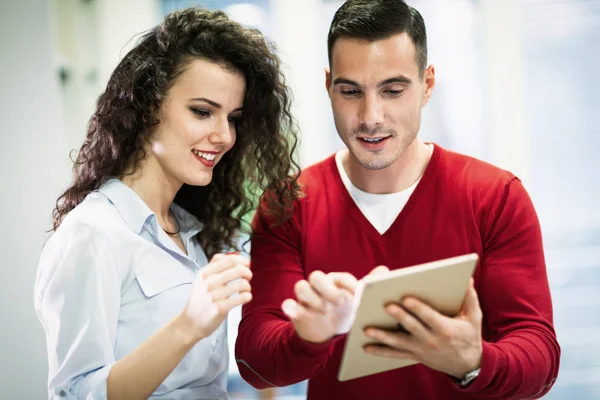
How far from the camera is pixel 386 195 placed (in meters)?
1.65

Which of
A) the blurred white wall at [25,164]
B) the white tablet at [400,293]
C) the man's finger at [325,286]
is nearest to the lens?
the white tablet at [400,293]

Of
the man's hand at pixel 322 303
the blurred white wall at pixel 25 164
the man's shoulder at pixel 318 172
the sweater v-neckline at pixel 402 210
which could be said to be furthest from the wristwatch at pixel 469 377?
the blurred white wall at pixel 25 164

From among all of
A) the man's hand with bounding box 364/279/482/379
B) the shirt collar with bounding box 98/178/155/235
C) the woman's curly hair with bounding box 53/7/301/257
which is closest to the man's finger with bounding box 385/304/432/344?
the man's hand with bounding box 364/279/482/379

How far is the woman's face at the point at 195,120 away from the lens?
61.0 inches

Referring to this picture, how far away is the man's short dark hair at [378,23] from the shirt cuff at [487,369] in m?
0.68

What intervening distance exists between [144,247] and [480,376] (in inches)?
29.9

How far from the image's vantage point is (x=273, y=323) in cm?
151

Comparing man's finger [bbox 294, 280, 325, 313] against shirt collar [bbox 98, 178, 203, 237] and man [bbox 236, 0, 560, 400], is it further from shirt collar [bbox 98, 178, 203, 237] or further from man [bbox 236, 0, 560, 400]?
shirt collar [bbox 98, 178, 203, 237]

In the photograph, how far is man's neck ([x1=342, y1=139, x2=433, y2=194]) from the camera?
166cm

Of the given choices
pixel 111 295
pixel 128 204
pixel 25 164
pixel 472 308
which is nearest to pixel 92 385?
pixel 111 295

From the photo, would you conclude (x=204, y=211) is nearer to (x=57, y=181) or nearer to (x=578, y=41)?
(x=57, y=181)

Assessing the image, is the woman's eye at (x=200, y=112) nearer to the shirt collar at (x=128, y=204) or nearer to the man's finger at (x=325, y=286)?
the shirt collar at (x=128, y=204)

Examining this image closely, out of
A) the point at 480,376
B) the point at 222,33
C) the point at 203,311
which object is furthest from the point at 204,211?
the point at 480,376

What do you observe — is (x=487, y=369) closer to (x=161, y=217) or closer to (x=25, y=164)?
(x=161, y=217)
